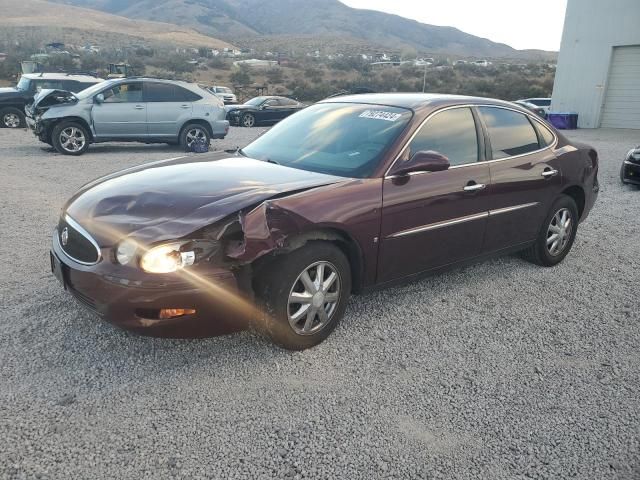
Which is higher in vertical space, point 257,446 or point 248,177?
point 248,177

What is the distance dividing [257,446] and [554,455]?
1468 mm

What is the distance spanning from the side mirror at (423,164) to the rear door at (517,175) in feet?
2.90

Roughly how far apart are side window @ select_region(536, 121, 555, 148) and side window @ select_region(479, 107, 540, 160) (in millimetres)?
94

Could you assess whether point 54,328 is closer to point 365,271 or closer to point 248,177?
point 248,177

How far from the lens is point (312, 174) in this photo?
357cm

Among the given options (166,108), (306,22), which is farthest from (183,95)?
(306,22)

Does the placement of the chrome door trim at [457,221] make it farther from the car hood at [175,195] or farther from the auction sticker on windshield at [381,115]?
the auction sticker on windshield at [381,115]

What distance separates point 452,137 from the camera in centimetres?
409

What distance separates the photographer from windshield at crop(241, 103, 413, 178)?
369 cm

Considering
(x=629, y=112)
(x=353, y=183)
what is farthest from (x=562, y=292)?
(x=629, y=112)

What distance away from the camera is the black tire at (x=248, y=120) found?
65.8ft

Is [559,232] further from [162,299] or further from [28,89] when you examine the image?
[28,89]

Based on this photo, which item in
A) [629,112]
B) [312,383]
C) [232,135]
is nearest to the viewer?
[312,383]

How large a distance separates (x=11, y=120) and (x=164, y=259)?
1474cm
